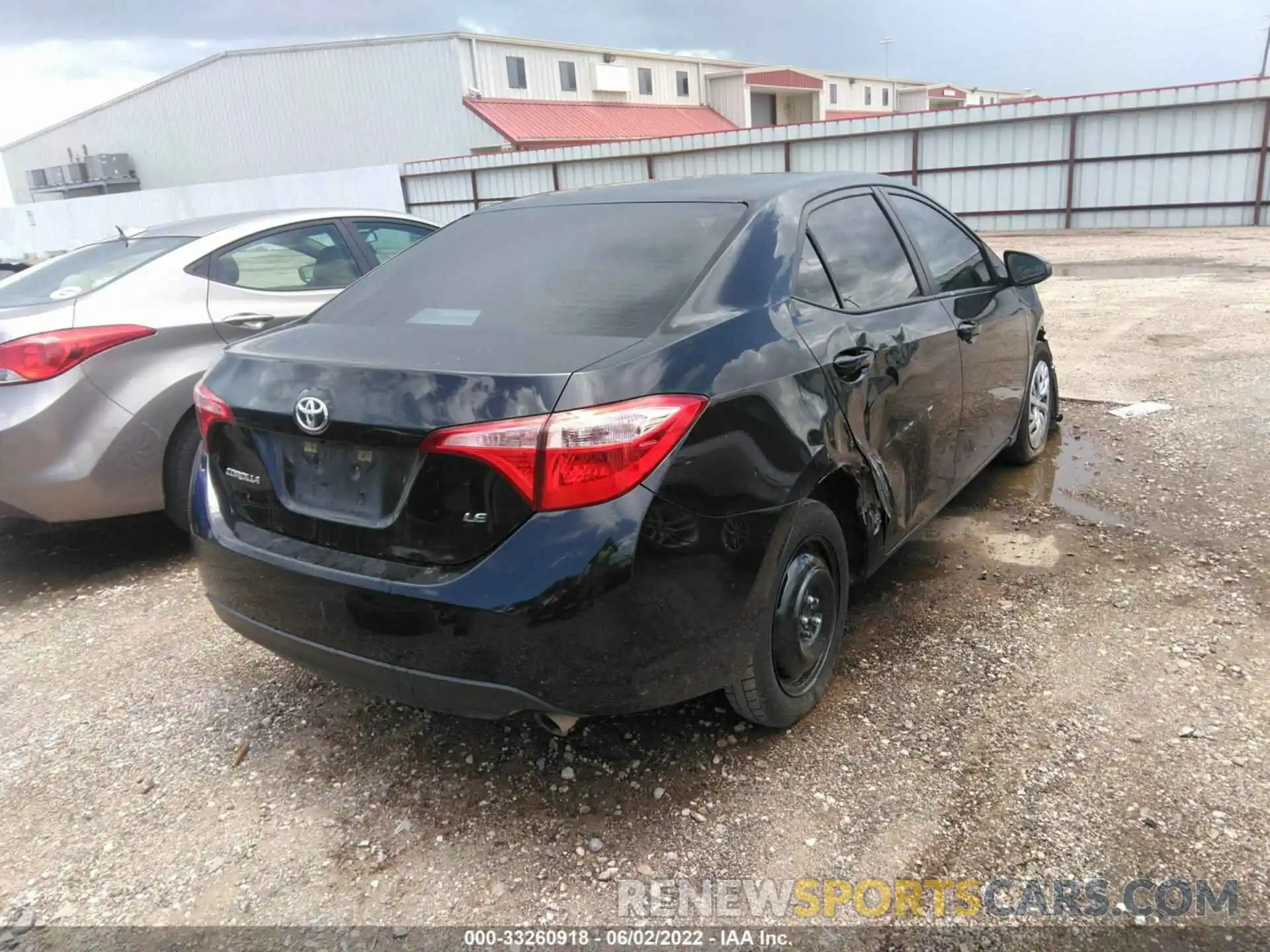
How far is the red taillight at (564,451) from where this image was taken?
2.05 metres

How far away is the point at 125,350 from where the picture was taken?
3.89m

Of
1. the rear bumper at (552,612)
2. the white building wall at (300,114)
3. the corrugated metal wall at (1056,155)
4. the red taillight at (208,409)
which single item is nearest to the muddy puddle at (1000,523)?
the rear bumper at (552,612)

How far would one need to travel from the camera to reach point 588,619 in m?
2.09

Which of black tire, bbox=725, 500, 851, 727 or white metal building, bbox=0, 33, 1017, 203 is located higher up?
white metal building, bbox=0, 33, 1017, 203

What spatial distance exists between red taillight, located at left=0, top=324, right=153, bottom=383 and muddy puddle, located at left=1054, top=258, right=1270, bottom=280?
41.0 ft

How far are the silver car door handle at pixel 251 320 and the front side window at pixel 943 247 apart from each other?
292cm

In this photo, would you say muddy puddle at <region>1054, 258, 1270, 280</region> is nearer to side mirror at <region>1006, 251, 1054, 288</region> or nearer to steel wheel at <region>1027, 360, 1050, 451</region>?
steel wheel at <region>1027, 360, 1050, 451</region>

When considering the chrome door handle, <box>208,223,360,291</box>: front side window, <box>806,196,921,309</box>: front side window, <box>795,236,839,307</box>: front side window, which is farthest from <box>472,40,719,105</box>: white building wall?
the chrome door handle

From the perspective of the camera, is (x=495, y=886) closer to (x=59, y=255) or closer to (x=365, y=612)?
(x=365, y=612)

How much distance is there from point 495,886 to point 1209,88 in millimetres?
21908

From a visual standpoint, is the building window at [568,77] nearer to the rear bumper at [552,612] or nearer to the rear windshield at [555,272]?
the rear windshield at [555,272]

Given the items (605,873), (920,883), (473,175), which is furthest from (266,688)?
(473,175)

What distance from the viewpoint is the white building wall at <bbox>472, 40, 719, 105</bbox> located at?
3441 centimetres

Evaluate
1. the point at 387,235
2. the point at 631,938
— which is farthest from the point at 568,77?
the point at 631,938
